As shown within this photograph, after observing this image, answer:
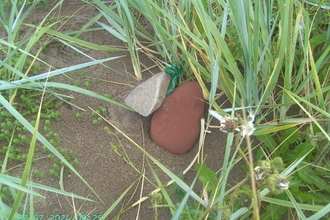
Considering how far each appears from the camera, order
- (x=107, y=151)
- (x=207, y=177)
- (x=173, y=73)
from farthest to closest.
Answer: (x=173, y=73) < (x=107, y=151) < (x=207, y=177)

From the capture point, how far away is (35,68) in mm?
1426

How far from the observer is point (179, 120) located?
1351 millimetres

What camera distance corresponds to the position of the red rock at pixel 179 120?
1.32 m

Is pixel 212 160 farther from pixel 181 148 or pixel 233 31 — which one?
pixel 233 31

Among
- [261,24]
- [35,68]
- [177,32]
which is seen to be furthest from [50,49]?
[261,24]

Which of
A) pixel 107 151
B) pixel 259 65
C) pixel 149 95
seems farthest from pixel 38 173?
pixel 259 65

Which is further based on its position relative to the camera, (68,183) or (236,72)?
(68,183)

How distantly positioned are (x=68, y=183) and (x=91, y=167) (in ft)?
0.39

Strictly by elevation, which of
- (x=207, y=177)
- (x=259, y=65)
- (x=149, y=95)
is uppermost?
(x=259, y=65)

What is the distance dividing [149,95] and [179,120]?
0.19 metres

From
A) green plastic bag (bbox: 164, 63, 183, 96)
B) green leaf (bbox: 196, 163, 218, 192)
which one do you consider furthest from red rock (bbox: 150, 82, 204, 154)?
green leaf (bbox: 196, 163, 218, 192)

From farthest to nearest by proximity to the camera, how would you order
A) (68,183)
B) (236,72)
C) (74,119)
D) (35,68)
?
(35,68) < (74,119) < (68,183) < (236,72)

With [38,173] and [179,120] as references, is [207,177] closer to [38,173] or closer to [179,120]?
[179,120]

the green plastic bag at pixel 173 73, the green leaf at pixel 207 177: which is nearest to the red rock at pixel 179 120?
the green plastic bag at pixel 173 73
